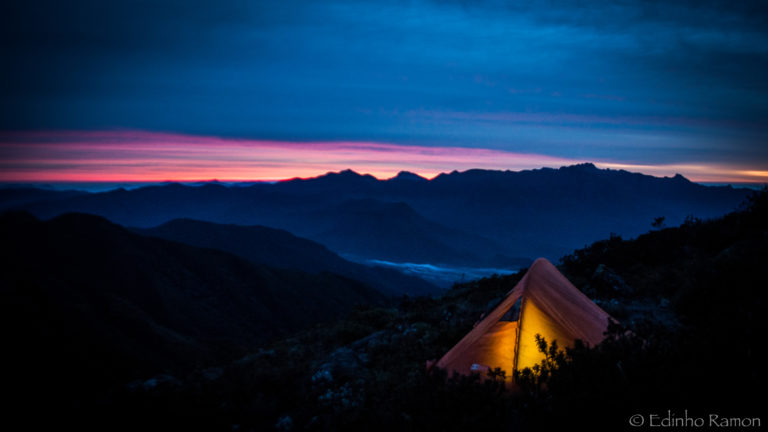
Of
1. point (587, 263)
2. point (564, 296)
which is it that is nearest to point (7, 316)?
point (564, 296)

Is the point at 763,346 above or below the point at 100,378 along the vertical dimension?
above

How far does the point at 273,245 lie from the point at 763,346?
412ft

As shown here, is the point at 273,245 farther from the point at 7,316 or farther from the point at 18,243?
the point at 7,316

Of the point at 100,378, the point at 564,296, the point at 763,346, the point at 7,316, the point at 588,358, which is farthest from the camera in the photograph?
the point at 7,316

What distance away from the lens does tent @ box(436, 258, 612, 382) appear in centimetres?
690

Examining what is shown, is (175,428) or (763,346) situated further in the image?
(175,428)

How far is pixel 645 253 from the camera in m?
14.2

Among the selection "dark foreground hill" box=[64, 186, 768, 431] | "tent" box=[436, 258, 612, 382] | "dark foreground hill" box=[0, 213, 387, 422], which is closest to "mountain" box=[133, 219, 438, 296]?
"dark foreground hill" box=[0, 213, 387, 422]

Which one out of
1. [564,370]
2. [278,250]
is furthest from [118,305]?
[278,250]

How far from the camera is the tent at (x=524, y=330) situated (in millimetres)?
6902

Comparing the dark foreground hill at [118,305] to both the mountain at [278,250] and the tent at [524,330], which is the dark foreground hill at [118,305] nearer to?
the tent at [524,330]

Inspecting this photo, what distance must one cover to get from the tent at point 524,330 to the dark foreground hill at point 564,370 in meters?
0.66

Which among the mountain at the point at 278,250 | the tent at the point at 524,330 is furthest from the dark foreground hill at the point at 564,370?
the mountain at the point at 278,250

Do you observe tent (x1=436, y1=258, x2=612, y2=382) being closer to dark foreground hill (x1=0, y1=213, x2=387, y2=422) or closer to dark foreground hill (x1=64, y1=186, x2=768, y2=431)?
dark foreground hill (x1=64, y1=186, x2=768, y2=431)
